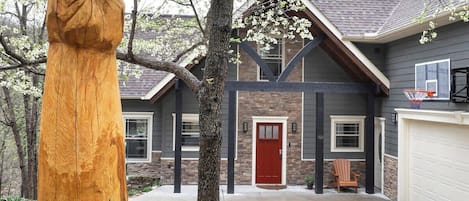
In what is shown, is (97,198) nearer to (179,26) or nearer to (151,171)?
(179,26)

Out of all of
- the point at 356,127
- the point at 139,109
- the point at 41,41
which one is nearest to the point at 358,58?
the point at 356,127

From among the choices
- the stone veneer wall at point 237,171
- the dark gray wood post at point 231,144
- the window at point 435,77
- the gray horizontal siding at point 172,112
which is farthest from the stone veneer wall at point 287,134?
the window at point 435,77

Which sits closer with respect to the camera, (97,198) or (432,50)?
(97,198)

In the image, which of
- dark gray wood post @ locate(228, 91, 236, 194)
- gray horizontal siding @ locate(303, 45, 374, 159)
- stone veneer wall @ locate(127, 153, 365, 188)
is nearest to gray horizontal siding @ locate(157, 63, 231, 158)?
stone veneer wall @ locate(127, 153, 365, 188)

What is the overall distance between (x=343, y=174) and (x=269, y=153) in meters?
2.44

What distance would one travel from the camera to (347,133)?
13.0 metres

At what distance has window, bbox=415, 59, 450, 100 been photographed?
858cm

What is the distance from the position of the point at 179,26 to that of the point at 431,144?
6798 mm

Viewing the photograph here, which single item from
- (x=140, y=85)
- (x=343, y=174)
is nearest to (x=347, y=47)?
(x=343, y=174)

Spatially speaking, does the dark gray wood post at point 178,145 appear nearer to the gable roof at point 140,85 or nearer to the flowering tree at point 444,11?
the gable roof at point 140,85

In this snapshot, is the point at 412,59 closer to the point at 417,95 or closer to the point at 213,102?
the point at 417,95

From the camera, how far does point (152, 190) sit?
11891mm

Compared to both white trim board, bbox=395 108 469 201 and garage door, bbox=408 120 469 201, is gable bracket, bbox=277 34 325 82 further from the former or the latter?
garage door, bbox=408 120 469 201

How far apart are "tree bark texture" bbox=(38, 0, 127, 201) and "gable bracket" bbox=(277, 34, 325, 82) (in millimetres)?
9426
